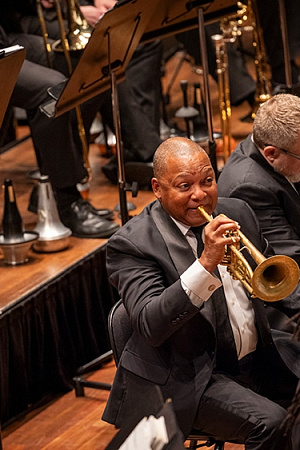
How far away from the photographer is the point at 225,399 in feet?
9.10

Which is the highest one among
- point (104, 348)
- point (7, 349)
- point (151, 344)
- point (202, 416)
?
point (151, 344)

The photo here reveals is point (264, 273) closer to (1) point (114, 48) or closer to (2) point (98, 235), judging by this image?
(1) point (114, 48)

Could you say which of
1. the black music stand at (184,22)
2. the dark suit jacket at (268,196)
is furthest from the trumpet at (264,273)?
the black music stand at (184,22)

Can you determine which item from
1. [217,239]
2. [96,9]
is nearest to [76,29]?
[96,9]

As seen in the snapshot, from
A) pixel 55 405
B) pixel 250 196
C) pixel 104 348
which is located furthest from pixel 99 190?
pixel 250 196

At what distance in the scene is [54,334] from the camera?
4.14m

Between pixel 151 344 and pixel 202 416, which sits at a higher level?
pixel 151 344

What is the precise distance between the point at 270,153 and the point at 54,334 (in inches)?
54.3

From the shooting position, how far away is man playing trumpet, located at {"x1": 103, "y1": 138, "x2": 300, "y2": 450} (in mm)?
2699

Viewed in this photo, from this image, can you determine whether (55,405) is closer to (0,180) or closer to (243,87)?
(0,180)

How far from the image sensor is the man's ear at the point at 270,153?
333 centimetres

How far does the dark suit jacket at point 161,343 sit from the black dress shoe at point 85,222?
5.67ft

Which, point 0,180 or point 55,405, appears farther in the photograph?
point 0,180

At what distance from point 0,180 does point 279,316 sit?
113 inches
